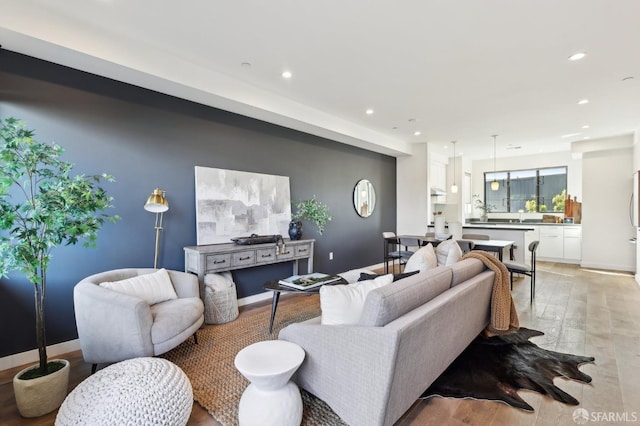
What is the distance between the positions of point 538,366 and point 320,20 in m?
3.34

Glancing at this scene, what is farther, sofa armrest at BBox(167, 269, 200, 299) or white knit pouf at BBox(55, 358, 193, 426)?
sofa armrest at BBox(167, 269, 200, 299)

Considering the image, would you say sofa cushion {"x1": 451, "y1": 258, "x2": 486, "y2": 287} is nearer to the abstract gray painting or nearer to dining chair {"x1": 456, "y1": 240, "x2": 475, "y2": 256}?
dining chair {"x1": 456, "y1": 240, "x2": 475, "y2": 256}

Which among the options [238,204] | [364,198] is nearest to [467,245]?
[364,198]

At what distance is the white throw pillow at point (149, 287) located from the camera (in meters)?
2.58

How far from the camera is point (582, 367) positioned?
2.48 meters

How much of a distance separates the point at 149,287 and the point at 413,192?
5748mm

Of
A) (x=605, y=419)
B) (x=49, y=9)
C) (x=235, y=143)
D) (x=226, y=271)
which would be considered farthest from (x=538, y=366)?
(x=49, y=9)

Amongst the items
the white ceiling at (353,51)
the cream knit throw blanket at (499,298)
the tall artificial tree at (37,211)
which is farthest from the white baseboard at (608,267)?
the tall artificial tree at (37,211)

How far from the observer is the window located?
807 centimetres

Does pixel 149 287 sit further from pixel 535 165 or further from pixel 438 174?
pixel 535 165

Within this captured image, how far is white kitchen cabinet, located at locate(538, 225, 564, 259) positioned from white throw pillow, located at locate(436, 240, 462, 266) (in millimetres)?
5910

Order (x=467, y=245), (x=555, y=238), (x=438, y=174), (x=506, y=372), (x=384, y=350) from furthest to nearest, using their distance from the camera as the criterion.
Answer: (x=438, y=174), (x=555, y=238), (x=467, y=245), (x=506, y=372), (x=384, y=350)

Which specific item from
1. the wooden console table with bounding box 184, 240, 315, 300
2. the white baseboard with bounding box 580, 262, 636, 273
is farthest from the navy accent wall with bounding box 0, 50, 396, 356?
the white baseboard with bounding box 580, 262, 636, 273

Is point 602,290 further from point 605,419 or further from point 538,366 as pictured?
point 605,419
